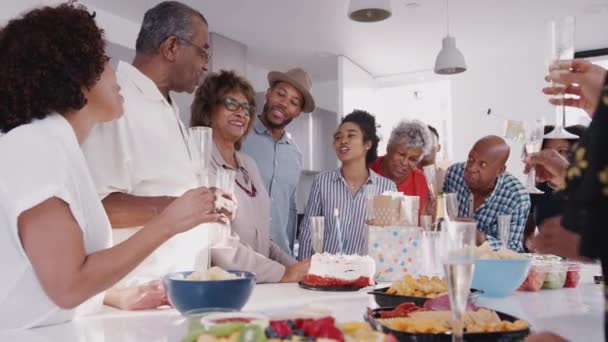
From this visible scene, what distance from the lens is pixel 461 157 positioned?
702 centimetres

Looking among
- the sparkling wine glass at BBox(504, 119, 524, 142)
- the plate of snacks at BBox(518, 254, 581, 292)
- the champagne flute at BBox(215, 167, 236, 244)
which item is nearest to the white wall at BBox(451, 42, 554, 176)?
the sparkling wine glass at BBox(504, 119, 524, 142)

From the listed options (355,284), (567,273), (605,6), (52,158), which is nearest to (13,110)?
(52,158)

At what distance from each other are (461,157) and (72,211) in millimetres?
6519

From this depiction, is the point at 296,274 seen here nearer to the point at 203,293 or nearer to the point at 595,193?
the point at 203,293

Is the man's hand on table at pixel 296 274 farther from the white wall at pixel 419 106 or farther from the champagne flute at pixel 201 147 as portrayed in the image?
the white wall at pixel 419 106

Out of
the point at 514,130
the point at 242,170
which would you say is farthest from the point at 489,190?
the point at 242,170

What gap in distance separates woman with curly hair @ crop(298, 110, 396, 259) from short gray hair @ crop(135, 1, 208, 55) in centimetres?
121

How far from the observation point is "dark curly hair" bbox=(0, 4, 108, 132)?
1106 millimetres

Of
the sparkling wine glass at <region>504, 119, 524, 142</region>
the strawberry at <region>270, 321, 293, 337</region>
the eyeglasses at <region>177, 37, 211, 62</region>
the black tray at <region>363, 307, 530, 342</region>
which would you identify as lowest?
the black tray at <region>363, 307, 530, 342</region>

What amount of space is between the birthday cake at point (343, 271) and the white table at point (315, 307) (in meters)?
0.05

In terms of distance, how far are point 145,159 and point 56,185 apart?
563mm

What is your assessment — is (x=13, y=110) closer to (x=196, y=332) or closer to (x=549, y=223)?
(x=196, y=332)

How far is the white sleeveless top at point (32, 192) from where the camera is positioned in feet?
3.24

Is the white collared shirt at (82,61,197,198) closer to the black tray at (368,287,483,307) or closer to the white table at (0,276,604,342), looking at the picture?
the white table at (0,276,604,342)
